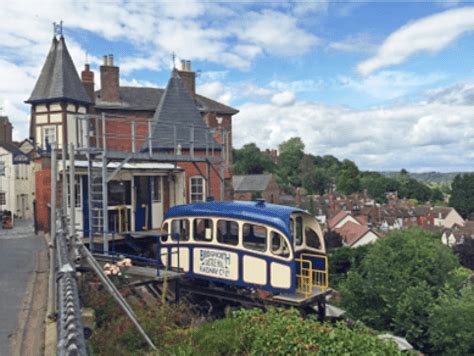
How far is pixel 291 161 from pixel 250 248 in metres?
112

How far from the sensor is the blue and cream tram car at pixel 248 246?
11102 mm

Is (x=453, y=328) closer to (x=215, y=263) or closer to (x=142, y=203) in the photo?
(x=215, y=263)

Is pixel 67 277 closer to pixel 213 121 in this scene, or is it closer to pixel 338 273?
pixel 213 121

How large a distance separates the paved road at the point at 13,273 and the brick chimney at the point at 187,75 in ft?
52.1

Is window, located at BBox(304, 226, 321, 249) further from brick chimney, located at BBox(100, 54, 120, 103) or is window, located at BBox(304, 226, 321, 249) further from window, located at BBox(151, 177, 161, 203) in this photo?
brick chimney, located at BBox(100, 54, 120, 103)

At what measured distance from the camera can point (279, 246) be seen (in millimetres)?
11156

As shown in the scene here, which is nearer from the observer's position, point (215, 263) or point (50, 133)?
point (215, 263)

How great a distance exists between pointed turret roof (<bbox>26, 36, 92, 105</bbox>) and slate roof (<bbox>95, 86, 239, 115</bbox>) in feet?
11.9

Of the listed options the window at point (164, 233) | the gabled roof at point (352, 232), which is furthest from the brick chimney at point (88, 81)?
the gabled roof at point (352, 232)

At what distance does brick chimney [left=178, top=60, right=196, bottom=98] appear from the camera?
29883mm

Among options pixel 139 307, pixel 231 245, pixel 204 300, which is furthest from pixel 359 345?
pixel 204 300

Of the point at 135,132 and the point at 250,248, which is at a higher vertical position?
the point at 135,132

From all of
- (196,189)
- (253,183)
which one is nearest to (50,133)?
(196,189)

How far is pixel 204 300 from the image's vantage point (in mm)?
12602
